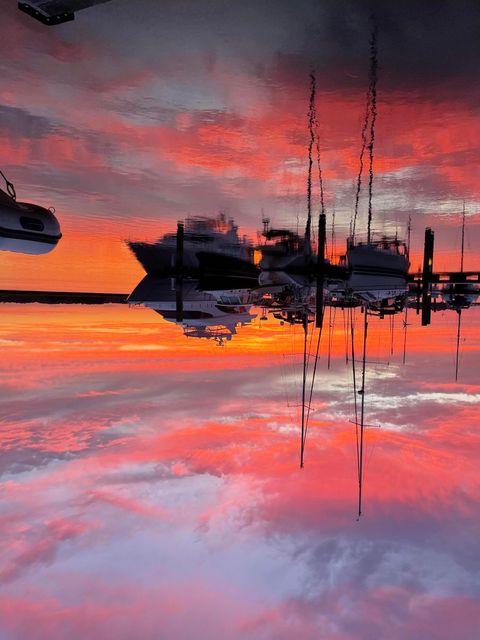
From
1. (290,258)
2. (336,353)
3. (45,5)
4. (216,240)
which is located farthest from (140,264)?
(336,353)

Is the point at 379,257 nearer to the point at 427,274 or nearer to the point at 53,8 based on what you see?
the point at 427,274

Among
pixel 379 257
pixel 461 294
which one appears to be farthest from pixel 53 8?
pixel 461 294

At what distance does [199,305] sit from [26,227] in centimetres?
2229

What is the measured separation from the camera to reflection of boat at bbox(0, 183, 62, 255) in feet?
41.1

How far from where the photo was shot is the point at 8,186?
12938 millimetres

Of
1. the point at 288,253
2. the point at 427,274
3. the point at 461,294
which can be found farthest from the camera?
the point at 461,294

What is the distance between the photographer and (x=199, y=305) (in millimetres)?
34906

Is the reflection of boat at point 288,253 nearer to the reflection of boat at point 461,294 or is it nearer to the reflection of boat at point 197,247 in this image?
the reflection of boat at point 197,247

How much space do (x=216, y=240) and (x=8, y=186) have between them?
16403mm

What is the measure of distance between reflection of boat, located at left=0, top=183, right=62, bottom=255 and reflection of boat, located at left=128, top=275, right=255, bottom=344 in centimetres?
A: 1339

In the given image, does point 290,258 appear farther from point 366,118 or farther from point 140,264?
point 140,264

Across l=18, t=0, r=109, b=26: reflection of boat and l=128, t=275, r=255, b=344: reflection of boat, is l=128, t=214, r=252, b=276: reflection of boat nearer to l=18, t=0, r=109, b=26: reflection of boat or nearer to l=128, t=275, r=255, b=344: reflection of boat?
l=128, t=275, r=255, b=344: reflection of boat

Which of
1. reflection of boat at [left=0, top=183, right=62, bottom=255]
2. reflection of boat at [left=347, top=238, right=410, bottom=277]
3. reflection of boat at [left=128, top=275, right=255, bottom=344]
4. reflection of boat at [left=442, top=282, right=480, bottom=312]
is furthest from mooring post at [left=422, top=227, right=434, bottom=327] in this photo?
reflection of boat at [left=442, top=282, right=480, bottom=312]

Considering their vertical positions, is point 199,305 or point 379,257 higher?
point 379,257
